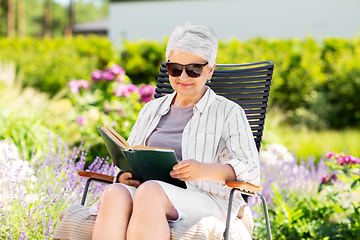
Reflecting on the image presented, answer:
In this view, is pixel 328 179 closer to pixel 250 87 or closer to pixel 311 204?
pixel 311 204

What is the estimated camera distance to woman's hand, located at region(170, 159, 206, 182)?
5.69ft

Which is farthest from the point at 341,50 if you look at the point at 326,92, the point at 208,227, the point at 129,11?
the point at 129,11

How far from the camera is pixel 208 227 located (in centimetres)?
172

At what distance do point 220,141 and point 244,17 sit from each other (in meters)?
14.4

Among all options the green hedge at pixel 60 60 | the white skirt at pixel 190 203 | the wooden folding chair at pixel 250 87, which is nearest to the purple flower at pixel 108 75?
the wooden folding chair at pixel 250 87

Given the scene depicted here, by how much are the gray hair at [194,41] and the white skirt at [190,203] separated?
70 cm

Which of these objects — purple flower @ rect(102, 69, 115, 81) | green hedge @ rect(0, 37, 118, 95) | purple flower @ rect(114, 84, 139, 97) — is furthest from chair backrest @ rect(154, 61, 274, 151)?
green hedge @ rect(0, 37, 118, 95)

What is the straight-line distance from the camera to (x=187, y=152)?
2059mm

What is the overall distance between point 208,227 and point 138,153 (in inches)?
17.7

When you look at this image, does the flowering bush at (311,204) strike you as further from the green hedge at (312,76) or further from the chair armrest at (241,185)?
the green hedge at (312,76)

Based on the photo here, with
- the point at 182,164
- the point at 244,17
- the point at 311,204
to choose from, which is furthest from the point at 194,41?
the point at 244,17

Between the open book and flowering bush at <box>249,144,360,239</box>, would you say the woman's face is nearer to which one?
the open book

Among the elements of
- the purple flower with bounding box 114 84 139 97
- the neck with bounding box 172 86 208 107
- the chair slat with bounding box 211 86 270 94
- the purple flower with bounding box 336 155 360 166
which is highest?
the chair slat with bounding box 211 86 270 94

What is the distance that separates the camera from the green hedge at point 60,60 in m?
12.1
